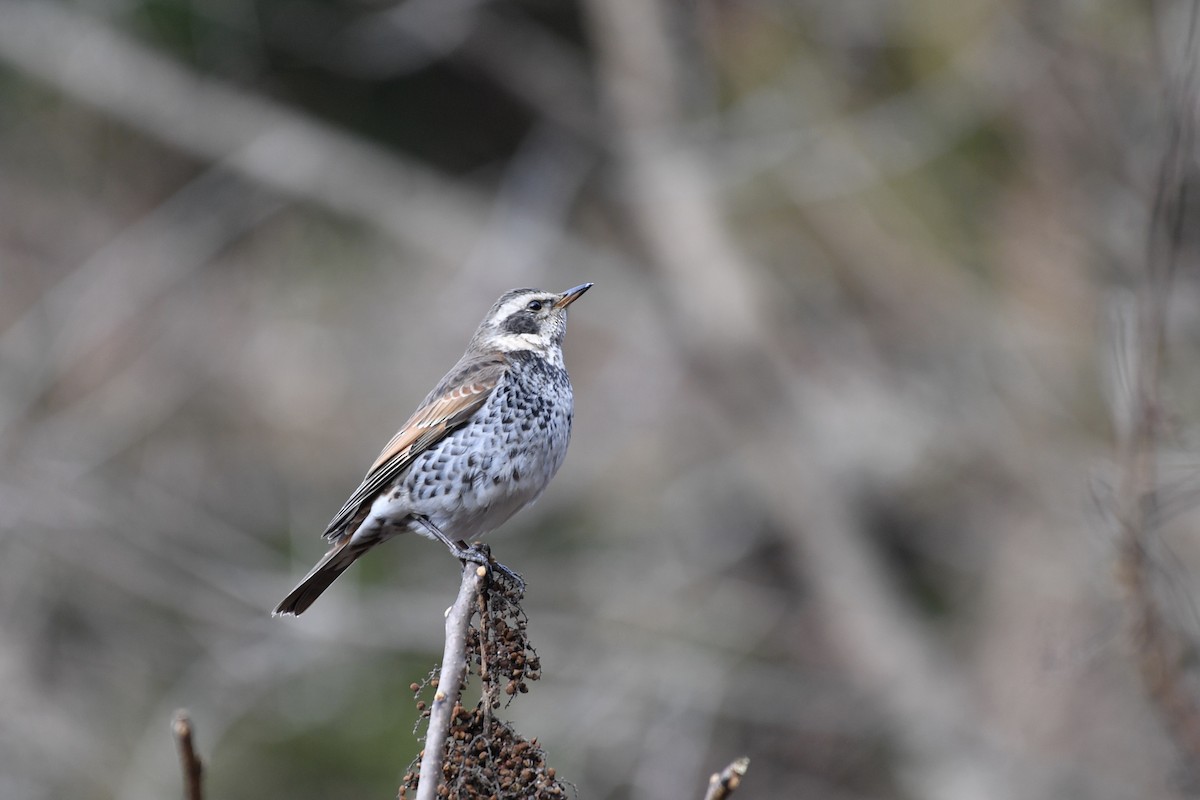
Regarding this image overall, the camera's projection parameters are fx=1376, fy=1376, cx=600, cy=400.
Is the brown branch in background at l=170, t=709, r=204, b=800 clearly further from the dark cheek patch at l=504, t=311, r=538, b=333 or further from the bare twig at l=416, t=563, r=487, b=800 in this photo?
the dark cheek patch at l=504, t=311, r=538, b=333

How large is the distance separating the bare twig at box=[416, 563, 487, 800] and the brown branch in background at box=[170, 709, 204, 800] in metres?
0.42

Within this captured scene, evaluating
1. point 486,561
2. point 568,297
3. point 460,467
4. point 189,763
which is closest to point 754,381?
point 568,297

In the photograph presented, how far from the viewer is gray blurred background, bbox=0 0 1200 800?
11.4m

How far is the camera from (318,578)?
4652 mm

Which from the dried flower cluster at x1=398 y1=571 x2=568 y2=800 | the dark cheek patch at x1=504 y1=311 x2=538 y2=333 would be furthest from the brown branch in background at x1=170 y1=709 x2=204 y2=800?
the dark cheek patch at x1=504 y1=311 x2=538 y2=333

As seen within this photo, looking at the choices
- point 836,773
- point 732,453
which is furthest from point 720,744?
point 732,453

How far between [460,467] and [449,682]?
195 cm

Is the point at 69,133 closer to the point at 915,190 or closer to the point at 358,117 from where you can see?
the point at 358,117

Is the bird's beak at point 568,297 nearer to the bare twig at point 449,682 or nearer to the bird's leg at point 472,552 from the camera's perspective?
the bird's leg at point 472,552

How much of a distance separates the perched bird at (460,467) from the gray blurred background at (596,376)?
617cm

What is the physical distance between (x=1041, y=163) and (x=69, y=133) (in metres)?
9.05

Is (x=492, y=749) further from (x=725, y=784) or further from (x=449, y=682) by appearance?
(x=725, y=784)

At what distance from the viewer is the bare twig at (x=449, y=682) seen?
8.39 feet

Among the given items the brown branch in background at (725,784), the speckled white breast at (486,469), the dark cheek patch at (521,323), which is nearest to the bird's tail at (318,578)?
the speckled white breast at (486,469)
